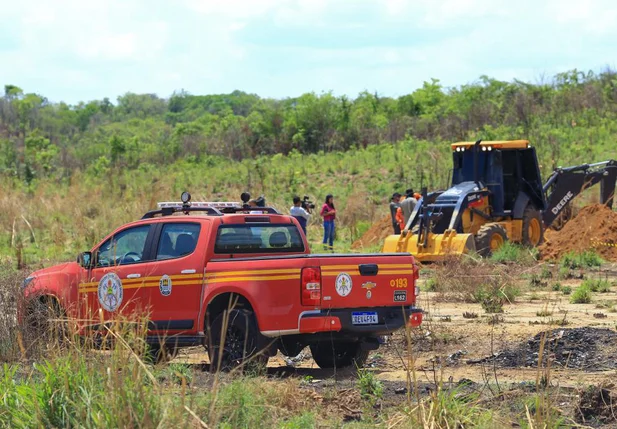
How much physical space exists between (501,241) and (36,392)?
18.4 meters

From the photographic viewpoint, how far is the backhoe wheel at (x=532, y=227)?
26.0m

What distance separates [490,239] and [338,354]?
12.3 m

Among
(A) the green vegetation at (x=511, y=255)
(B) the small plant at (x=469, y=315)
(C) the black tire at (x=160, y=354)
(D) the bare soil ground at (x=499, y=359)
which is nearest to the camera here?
(C) the black tire at (x=160, y=354)

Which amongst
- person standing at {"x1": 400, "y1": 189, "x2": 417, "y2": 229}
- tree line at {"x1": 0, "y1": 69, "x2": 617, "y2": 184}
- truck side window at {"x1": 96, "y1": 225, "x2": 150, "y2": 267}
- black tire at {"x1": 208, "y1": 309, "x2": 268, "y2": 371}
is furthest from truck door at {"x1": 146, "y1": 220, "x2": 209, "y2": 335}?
tree line at {"x1": 0, "y1": 69, "x2": 617, "y2": 184}

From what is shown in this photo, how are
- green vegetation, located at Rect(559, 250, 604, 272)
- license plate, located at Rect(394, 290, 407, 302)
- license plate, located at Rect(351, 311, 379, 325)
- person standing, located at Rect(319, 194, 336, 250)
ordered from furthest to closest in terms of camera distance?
1. person standing, located at Rect(319, 194, 336, 250)
2. green vegetation, located at Rect(559, 250, 604, 272)
3. license plate, located at Rect(394, 290, 407, 302)
4. license plate, located at Rect(351, 311, 379, 325)

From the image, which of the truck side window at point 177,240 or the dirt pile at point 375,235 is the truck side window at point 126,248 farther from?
the dirt pile at point 375,235

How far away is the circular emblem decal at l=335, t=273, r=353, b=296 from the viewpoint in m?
11.4

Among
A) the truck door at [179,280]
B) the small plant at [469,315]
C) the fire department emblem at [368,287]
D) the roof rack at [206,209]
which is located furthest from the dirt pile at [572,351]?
the truck door at [179,280]

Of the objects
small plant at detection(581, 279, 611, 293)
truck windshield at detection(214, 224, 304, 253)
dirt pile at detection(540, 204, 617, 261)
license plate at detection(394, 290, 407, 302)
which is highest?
truck windshield at detection(214, 224, 304, 253)

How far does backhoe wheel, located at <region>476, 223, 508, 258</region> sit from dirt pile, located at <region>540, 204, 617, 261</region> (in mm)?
1281

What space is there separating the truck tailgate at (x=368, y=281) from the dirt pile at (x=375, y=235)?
18.2 meters

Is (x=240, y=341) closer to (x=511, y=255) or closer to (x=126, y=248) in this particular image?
(x=126, y=248)

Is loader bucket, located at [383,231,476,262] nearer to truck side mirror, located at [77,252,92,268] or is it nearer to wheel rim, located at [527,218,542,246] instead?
wheel rim, located at [527,218,542,246]

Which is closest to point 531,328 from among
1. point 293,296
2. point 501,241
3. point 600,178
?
point 293,296
